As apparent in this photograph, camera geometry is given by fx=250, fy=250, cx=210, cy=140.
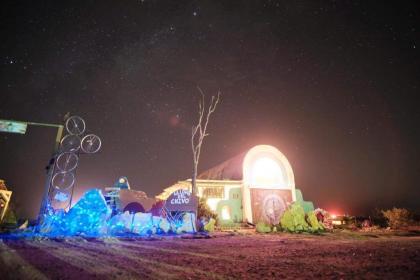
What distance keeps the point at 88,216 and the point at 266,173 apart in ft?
75.0

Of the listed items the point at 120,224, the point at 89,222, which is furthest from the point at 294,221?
the point at 89,222

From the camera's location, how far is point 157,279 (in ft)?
13.4

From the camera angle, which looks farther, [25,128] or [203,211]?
[203,211]

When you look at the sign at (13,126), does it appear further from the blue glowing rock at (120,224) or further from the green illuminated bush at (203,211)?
the green illuminated bush at (203,211)

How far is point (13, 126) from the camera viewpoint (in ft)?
51.4

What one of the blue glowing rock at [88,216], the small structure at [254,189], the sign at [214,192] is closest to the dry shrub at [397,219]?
the small structure at [254,189]

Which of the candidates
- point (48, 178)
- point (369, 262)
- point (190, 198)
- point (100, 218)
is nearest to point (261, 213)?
point (190, 198)

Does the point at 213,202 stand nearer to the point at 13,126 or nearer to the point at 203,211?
the point at 203,211

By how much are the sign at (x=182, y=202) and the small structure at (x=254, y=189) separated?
35.3 ft

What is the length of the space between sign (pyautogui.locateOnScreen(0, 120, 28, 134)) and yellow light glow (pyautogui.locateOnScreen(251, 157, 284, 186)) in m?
23.6

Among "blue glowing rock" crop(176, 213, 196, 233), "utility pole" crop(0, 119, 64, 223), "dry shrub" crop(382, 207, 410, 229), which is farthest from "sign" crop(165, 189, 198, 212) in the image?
"dry shrub" crop(382, 207, 410, 229)

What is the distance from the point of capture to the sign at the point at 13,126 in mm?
15523

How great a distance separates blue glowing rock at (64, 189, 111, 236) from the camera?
14539 mm

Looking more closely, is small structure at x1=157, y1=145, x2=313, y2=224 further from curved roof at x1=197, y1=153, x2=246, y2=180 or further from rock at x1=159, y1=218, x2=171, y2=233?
rock at x1=159, y1=218, x2=171, y2=233
